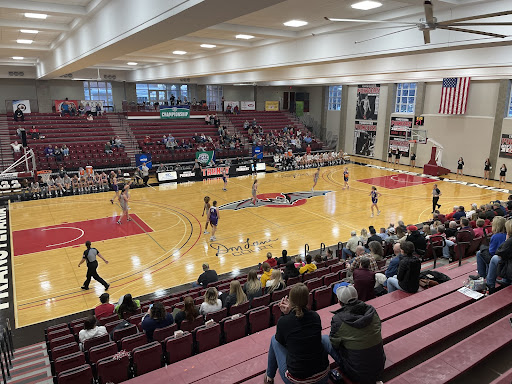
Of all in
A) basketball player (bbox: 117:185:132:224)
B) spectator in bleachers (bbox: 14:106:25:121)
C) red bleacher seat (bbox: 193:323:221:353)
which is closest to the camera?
red bleacher seat (bbox: 193:323:221:353)

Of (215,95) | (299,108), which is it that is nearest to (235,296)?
(299,108)

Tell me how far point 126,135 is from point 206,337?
94.2 ft

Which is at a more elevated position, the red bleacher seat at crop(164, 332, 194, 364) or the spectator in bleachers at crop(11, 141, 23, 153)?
the spectator in bleachers at crop(11, 141, 23, 153)

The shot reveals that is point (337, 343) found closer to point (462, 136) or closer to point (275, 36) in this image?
point (275, 36)

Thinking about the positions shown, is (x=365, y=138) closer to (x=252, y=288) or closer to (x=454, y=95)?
(x=454, y=95)

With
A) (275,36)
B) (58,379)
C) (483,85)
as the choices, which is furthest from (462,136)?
(58,379)

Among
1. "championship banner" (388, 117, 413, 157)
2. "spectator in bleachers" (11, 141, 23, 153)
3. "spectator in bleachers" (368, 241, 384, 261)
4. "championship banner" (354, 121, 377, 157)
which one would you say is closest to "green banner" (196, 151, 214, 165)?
"spectator in bleachers" (11, 141, 23, 153)

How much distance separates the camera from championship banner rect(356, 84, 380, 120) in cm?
3559

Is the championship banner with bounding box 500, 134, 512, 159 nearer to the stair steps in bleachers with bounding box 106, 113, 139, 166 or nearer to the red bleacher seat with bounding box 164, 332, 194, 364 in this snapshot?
the stair steps in bleachers with bounding box 106, 113, 139, 166

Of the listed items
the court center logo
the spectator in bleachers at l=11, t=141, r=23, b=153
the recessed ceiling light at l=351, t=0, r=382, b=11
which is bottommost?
the court center logo

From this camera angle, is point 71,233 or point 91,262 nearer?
point 91,262

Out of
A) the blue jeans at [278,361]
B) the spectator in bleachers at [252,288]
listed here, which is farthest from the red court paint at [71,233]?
the blue jeans at [278,361]

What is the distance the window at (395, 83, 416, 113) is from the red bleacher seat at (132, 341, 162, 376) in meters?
31.8

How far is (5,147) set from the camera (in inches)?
1055
